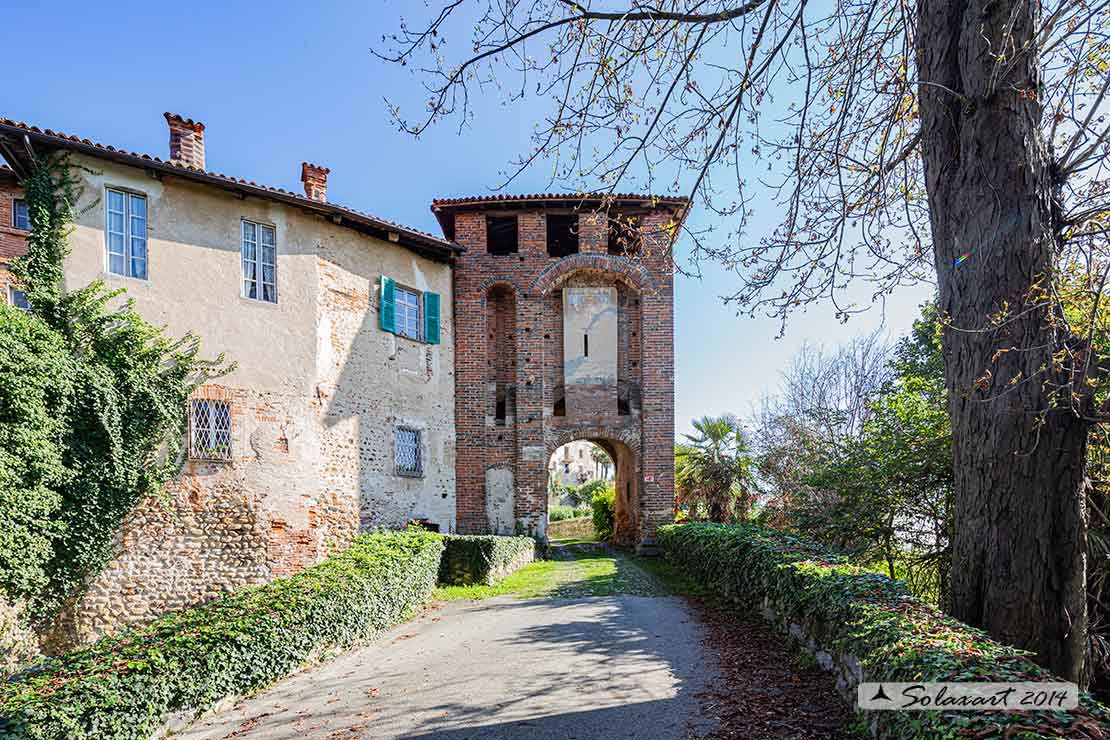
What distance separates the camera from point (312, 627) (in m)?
7.95

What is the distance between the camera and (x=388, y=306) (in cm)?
1576

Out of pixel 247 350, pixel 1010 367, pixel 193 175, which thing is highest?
pixel 193 175

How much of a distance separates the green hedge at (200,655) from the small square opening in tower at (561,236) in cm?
1224

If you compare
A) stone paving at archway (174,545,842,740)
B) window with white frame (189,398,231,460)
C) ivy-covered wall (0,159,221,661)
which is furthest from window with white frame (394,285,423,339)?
stone paving at archway (174,545,842,740)

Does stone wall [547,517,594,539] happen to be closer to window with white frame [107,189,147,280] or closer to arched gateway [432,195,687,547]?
arched gateway [432,195,687,547]

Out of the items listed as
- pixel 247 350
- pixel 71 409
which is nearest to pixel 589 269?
pixel 247 350

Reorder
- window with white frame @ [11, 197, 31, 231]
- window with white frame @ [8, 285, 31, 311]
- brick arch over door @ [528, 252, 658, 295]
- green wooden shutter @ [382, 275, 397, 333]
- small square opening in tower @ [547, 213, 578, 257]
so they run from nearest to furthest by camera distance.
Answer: window with white frame @ [8, 285, 31, 311]
window with white frame @ [11, 197, 31, 231]
green wooden shutter @ [382, 275, 397, 333]
brick arch over door @ [528, 252, 658, 295]
small square opening in tower @ [547, 213, 578, 257]

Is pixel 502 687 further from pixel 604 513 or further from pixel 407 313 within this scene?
pixel 604 513

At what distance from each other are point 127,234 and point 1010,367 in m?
14.2

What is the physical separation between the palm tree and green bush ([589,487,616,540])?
14.9 ft

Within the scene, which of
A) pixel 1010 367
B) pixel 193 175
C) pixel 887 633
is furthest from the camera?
pixel 193 175

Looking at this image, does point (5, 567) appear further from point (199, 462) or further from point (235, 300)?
point (235, 300)

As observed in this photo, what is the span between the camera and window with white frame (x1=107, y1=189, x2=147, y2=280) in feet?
39.9

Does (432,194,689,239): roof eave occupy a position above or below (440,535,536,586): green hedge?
above
